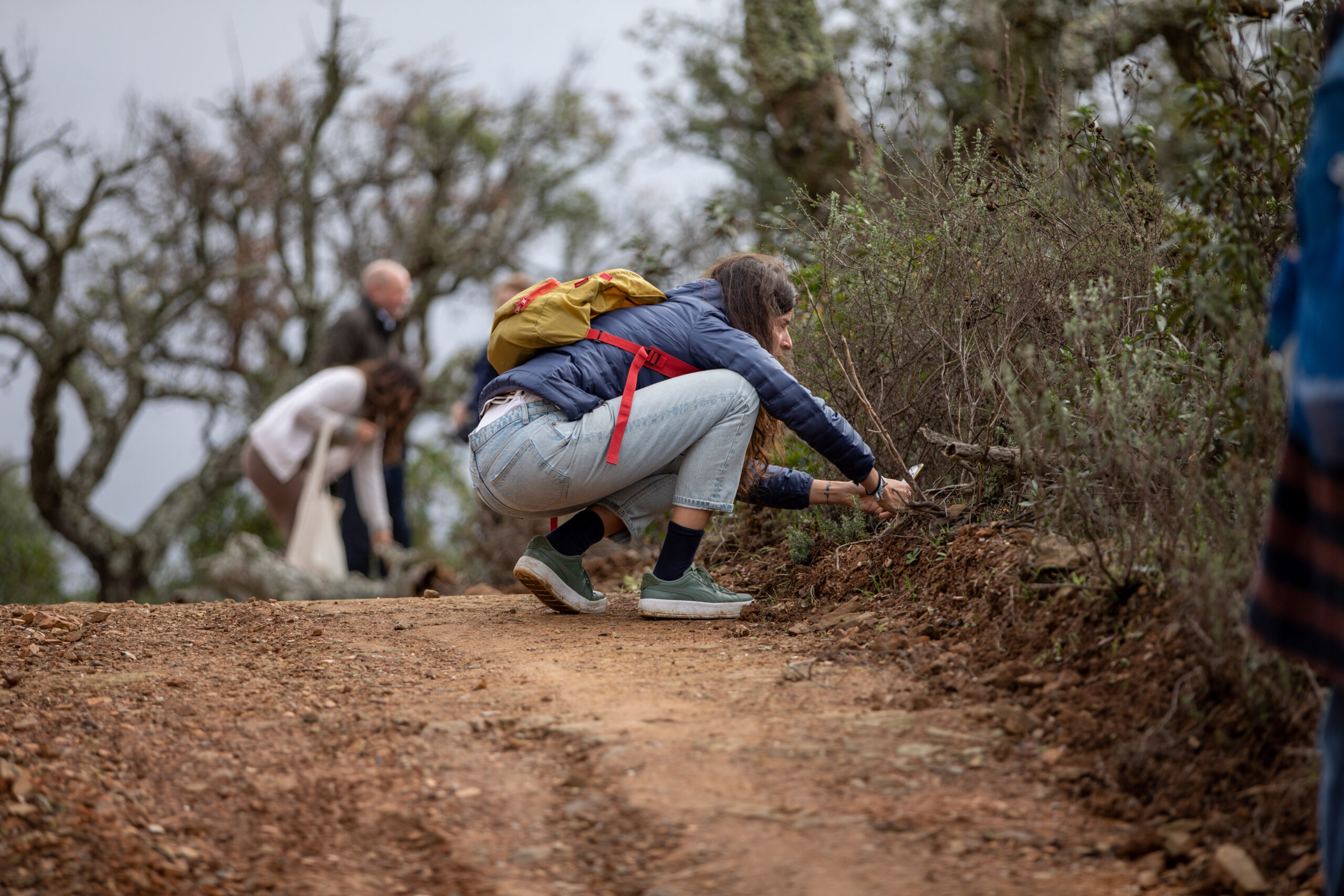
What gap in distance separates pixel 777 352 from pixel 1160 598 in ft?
4.53

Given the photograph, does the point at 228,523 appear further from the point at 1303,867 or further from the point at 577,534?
the point at 1303,867

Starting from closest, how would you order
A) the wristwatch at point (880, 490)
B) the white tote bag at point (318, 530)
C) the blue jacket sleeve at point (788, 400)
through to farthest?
1. the blue jacket sleeve at point (788, 400)
2. the wristwatch at point (880, 490)
3. the white tote bag at point (318, 530)

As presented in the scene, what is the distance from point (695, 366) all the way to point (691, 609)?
0.76 meters

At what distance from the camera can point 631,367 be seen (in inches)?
133

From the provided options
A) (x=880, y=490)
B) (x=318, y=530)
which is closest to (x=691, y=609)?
(x=880, y=490)

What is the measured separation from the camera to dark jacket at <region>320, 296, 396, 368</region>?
7363 millimetres

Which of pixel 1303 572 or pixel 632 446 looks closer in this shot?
pixel 1303 572

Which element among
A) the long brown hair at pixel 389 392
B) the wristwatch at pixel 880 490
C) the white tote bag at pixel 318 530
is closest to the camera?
the wristwatch at pixel 880 490

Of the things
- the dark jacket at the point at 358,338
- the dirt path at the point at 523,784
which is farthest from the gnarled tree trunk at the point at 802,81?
the dirt path at the point at 523,784

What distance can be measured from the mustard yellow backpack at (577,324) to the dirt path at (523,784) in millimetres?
862

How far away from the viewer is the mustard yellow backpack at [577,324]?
3.37 m

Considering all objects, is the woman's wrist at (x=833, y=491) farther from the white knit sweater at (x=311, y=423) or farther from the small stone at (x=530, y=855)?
the white knit sweater at (x=311, y=423)

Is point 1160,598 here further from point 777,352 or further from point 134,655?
point 134,655

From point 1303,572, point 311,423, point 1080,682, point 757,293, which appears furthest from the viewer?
point 311,423
